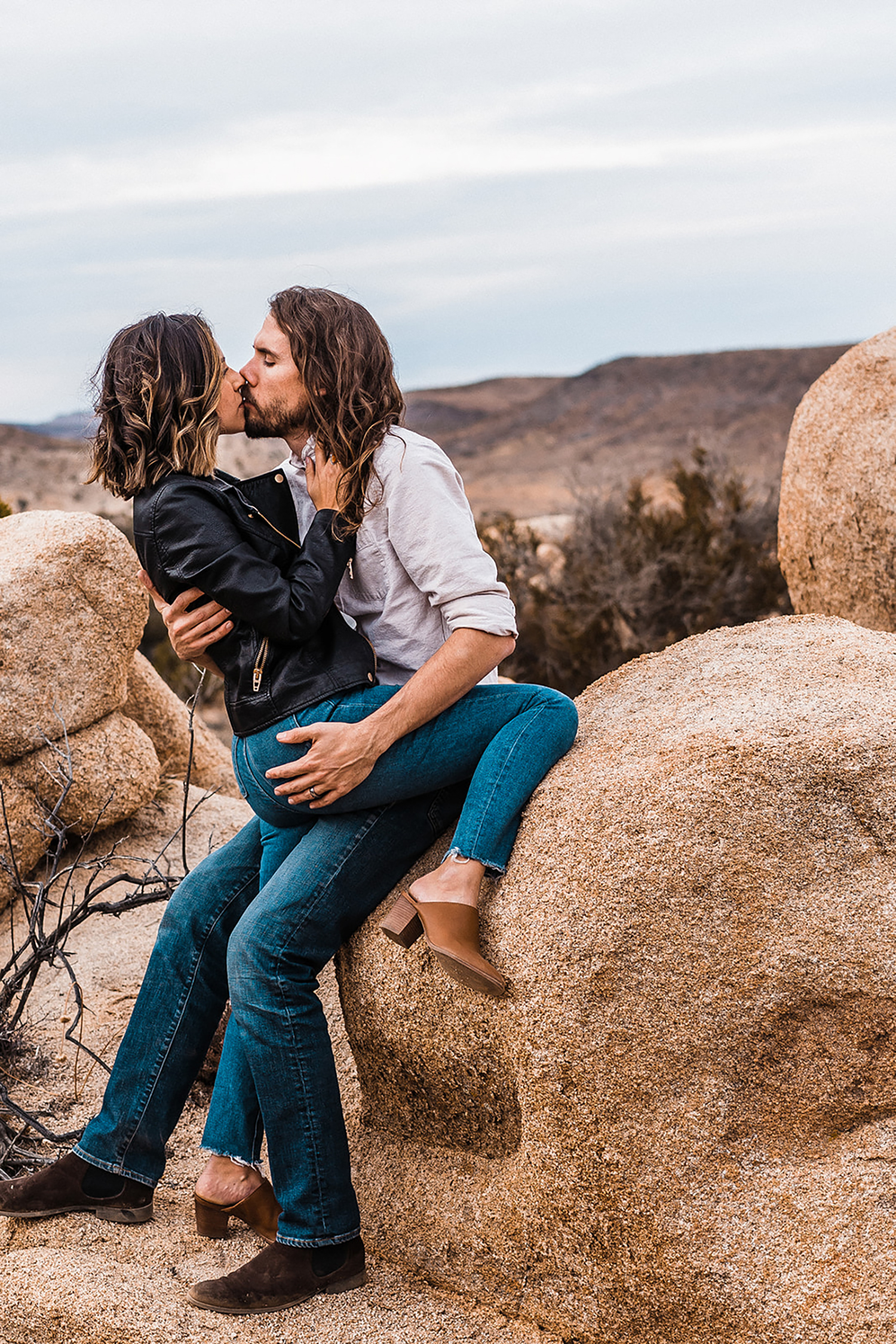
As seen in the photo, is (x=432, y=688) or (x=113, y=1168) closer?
(x=432, y=688)

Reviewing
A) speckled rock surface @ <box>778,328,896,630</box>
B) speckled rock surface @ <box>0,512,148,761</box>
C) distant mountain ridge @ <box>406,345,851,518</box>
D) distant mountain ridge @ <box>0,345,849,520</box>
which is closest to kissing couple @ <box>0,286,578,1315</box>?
speckled rock surface @ <box>0,512,148,761</box>

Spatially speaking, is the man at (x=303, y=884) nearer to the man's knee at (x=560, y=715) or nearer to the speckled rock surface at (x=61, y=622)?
the man's knee at (x=560, y=715)

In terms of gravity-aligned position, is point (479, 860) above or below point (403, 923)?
above

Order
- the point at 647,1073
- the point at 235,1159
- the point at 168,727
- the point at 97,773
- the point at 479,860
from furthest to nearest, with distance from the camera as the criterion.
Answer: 1. the point at 168,727
2. the point at 97,773
3. the point at 235,1159
4. the point at 479,860
5. the point at 647,1073

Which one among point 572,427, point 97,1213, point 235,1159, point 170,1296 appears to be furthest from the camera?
point 572,427

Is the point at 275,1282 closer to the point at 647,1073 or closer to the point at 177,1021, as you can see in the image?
the point at 177,1021

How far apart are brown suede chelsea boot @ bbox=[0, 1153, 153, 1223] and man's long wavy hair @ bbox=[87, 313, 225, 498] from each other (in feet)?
5.30

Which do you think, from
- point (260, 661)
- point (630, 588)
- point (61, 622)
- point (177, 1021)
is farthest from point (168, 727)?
point (630, 588)

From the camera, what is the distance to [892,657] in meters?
2.89

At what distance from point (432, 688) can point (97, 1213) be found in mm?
1529

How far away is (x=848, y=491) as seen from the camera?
4.93 m

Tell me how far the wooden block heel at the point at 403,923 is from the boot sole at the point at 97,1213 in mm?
1013

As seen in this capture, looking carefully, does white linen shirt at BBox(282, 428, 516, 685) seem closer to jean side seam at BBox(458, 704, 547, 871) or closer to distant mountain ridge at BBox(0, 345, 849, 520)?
jean side seam at BBox(458, 704, 547, 871)

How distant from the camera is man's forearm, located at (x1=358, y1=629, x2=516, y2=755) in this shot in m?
2.69
